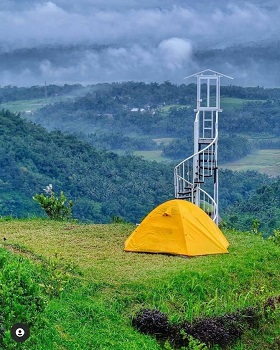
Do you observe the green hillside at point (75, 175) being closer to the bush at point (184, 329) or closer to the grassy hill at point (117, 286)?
the grassy hill at point (117, 286)

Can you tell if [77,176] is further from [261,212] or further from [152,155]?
[152,155]

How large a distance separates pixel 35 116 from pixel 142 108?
49.8 feet

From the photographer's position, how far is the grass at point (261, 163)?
7011 centimetres

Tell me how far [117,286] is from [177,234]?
9.15ft

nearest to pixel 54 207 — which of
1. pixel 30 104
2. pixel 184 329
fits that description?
pixel 184 329

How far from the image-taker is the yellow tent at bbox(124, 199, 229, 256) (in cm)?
1352

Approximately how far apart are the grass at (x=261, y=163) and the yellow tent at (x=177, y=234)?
54.1 meters

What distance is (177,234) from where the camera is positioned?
13656 millimetres

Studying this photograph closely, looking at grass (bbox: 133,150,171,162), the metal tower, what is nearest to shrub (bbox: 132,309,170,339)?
the metal tower

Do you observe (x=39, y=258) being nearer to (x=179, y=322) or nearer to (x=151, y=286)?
(x=151, y=286)

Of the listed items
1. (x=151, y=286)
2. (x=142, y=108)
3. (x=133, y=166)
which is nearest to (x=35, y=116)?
(x=142, y=108)

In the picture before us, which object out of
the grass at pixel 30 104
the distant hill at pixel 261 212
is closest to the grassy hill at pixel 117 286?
the distant hill at pixel 261 212

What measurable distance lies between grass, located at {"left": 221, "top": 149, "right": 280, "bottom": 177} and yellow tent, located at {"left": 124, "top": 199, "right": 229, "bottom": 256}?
2130 inches

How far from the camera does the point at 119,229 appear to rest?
50.9 ft
